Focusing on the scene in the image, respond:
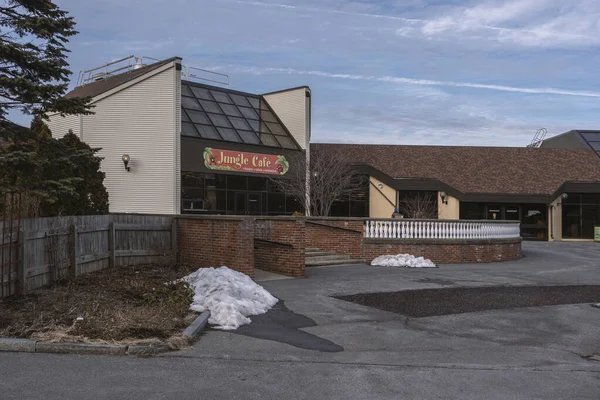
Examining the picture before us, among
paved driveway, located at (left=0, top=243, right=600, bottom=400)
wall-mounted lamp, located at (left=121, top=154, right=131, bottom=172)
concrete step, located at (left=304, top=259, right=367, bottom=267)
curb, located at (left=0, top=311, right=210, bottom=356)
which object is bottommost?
paved driveway, located at (left=0, top=243, right=600, bottom=400)

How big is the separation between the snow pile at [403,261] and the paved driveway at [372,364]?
7102 mm

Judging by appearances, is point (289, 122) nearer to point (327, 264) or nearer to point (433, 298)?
point (327, 264)

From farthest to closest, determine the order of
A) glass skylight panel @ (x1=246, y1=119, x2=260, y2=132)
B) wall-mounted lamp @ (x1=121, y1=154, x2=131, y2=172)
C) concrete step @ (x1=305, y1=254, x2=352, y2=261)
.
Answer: glass skylight panel @ (x1=246, y1=119, x2=260, y2=132) → wall-mounted lamp @ (x1=121, y1=154, x2=131, y2=172) → concrete step @ (x1=305, y1=254, x2=352, y2=261)

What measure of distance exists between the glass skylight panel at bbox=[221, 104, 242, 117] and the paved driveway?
20108 mm

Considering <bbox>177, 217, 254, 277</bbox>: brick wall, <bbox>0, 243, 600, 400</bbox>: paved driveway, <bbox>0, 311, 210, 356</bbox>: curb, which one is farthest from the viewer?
<bbox>177, 217, 254, 277</bbox>: brick wall

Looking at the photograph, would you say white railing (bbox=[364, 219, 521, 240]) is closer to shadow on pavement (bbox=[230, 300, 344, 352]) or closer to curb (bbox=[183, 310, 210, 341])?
shadow on pavement (bbox=[230, 300, 344, 352])

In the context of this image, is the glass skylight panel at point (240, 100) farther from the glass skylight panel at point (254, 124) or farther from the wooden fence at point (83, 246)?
the wooden fence at point (83, 246)

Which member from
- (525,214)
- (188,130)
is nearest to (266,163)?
(188,130)

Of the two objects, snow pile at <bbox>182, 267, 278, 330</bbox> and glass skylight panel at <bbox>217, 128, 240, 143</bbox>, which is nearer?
snow pile at <bbox>182, 267, 278, 330</bbox>

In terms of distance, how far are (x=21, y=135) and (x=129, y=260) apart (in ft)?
12.7

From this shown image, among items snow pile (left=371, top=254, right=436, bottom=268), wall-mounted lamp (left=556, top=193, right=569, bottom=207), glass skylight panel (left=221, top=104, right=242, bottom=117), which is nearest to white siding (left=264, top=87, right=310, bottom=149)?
glass skylight panel (left=221, top=104, right=242, bottom=117)

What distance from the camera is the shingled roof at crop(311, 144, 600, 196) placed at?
110 ft

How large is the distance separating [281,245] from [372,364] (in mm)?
8639

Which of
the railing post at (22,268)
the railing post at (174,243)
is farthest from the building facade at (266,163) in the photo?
the railing post at (22,268)
